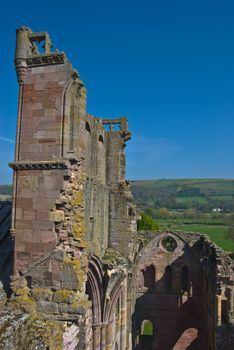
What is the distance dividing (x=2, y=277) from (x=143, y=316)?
14152 mm

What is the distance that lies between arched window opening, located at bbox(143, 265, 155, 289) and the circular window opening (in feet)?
4.45

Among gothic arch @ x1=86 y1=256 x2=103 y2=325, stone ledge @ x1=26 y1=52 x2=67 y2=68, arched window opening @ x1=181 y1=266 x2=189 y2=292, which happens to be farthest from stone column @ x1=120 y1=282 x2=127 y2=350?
stone ledge @ x1=26 y1=52 x2=67 y2=68

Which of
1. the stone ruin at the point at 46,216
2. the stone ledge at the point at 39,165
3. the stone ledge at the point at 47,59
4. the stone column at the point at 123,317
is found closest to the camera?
the stone ruin at the point at 46,216

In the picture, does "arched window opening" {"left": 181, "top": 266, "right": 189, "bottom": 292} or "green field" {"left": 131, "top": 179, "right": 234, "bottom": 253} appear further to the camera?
"green field" {"left": 131, "top": 179, "right": 234, "bottom": 253}

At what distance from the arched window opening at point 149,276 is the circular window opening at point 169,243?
1.36 meters

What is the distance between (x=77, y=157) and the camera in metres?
6.55

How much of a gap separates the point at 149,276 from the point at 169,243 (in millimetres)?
2184

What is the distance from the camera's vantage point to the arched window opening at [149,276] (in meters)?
19.5

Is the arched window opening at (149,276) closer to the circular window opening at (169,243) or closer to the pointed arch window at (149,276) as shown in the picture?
the pointed arch window at (149,276)

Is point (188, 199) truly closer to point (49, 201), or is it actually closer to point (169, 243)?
point (169, 243)

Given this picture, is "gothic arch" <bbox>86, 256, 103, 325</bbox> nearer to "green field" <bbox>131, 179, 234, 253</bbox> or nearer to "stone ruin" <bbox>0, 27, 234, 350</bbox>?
"stone ruin" <bbox>0, 27, 234, 350</bbox>

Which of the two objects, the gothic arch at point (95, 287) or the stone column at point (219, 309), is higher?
the gothic arch at point (95, 287)

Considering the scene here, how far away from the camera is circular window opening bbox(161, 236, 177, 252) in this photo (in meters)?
19.4

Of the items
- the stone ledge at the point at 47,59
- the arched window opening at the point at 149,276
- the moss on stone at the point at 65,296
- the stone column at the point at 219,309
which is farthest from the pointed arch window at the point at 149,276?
the stone ledge at the point at 47,59
